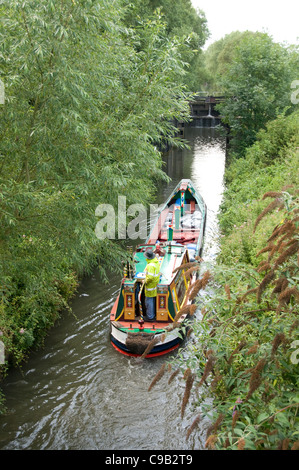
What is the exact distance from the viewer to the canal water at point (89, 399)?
6.92 m

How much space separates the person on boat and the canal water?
Answer: 45.6 inches

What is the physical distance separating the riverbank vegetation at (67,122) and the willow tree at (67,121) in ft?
0.06

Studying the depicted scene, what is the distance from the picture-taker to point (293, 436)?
134 inches

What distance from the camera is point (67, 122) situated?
581 centimetres

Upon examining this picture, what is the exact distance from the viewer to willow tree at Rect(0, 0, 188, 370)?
222 inches

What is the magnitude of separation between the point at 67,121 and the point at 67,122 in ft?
0.26

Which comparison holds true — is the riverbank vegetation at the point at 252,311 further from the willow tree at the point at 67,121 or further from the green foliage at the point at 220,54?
the green foliage at the point at 220,54

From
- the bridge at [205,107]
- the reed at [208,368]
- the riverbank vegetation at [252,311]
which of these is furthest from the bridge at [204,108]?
the reed at [208,368]

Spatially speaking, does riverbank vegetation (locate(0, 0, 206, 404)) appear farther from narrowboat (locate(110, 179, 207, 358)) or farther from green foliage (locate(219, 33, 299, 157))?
green foliage (locate(219, 33, 299, 157))

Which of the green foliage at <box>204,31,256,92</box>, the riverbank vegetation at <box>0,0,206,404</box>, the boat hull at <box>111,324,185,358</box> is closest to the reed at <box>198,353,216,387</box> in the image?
the riverbank vegetation at <box>0,0,206,404</box>

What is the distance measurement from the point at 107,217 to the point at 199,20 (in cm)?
3677

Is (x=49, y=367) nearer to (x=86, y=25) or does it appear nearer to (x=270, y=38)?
(x=86, y=25)

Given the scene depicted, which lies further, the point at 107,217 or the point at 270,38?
the point at 270,38

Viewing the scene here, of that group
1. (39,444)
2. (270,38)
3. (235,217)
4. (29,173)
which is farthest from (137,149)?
(270,38)
